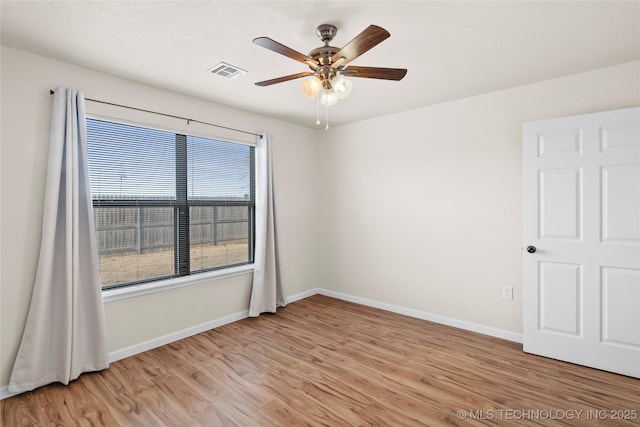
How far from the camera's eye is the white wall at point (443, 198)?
120 inches

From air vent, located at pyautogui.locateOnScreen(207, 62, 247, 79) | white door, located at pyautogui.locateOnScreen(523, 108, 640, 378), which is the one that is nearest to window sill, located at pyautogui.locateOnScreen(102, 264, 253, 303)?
air vent, located at pyautogui.locateOnScreen(207, 62, 247, 79)

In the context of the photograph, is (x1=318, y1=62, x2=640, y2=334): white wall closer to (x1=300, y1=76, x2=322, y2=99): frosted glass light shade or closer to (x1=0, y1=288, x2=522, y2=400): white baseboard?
(x1=0, y1=288, x2=522, y2=400): white baseboard

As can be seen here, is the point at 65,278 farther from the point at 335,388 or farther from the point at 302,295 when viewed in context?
the point at 302,295

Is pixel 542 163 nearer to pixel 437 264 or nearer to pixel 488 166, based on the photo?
pixel 488 166

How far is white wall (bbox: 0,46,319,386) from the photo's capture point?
226 centimetres

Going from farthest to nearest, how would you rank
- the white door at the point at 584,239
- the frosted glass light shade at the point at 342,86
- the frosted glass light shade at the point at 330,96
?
the white door at the point at 584,239 < the frosted glass light shade at the point at 330,96 < the frosted glass light shade at the point at 342,86

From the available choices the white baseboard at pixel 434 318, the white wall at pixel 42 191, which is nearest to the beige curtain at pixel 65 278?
the white wall at pixel 42 191

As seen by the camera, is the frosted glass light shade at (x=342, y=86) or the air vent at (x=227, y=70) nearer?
the frosted glass light shade at (x=342, y=86)

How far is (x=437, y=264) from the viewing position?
3.64 m

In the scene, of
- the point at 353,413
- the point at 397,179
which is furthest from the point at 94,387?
the point at 397,179

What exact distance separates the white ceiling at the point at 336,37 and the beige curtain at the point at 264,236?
1035 mm

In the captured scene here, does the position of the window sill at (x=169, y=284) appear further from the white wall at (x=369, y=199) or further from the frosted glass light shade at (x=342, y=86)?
the frosted glass light shade at (x=342, y=86)

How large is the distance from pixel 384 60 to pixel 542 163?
1.68 meters

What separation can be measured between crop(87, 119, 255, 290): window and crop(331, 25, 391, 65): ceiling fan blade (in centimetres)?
209
